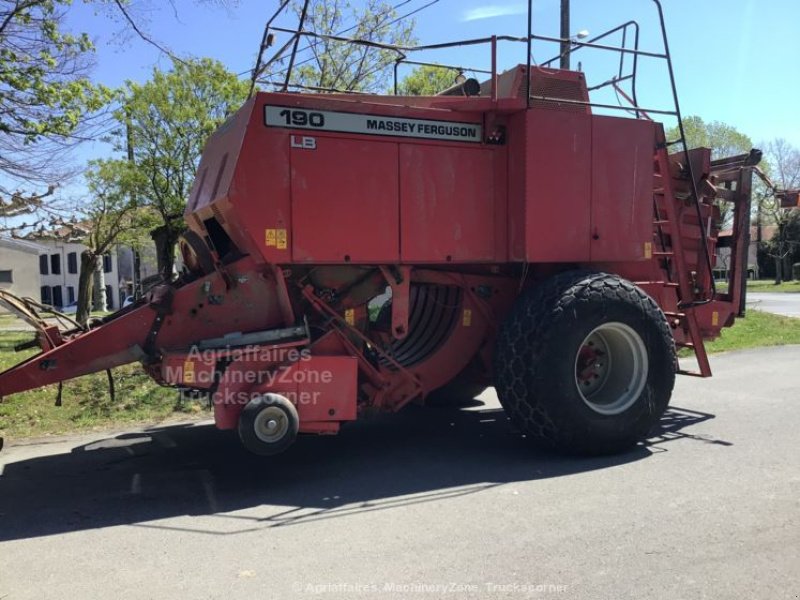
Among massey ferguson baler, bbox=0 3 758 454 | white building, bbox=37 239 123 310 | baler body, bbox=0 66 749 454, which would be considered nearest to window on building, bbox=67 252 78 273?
white building, bbox=37 239 123 310

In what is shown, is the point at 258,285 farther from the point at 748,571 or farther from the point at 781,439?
the point at 781,439

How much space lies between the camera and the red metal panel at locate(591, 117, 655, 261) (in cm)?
611

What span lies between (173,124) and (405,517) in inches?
438

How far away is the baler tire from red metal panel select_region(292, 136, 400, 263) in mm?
1288

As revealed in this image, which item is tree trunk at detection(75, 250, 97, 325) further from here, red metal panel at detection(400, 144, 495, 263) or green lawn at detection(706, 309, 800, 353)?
green lawn at detection(706, 309, 800, 353)

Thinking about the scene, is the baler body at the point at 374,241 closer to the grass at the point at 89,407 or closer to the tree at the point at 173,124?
the grass at the point at 89,407

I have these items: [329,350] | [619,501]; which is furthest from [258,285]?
[619,501]

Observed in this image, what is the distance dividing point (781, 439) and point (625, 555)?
3.29 m

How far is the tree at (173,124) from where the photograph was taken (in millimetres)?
12961

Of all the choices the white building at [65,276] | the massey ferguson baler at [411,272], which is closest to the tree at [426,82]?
the massey ferguson baler at [411,272]

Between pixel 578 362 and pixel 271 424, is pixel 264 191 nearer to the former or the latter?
pixel 271 424

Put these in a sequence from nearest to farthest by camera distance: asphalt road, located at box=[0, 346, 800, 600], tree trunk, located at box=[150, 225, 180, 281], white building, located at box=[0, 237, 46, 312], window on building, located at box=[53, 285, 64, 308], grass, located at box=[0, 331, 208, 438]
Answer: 1. asphalt road, located at box=[0, 346, 800, 600]
2. grass, located at box=[0, 331, 208, 438]
3. tree trunk, located at box=[150, 225, 180, 281]
4. white building, located at box=[0, 237, 46, 312]
5. window on building, located at box=[53, 285, 64, 308]

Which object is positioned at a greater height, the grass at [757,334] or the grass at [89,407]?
the grass at [757,334]

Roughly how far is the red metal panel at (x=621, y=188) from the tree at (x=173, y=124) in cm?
861
